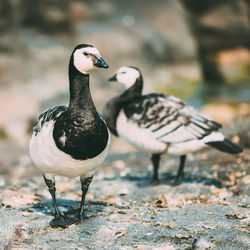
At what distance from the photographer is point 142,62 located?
16.6 m

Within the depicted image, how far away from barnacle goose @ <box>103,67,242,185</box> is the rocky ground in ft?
2.04

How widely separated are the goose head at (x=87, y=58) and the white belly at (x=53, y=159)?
29.3 inches

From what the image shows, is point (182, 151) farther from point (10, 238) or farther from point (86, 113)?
point (10, 238)

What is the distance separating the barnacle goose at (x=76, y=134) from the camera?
4.74 meters

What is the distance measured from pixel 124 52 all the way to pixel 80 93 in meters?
11.6

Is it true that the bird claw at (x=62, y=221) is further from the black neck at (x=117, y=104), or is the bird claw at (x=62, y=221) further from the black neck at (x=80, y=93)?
the black neck at (x=117, y=104)

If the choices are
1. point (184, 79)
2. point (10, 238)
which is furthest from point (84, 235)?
point (184, 79)

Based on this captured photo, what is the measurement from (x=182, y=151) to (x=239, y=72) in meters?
13.5

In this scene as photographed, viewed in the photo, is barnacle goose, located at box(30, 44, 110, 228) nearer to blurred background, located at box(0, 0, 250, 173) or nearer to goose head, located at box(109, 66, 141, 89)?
goose head, located at box(109, 66, 141, 89)

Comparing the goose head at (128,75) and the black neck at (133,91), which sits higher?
the goose head at (128,75)

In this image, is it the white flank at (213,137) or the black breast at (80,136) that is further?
the white flank at (213,137)

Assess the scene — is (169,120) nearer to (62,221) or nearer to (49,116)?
(49,116)

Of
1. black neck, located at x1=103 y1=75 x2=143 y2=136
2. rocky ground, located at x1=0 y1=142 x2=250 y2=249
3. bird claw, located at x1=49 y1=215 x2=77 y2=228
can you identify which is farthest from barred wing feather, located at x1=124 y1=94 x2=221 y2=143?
bird claw, located at x1=49 y1=215 x2=77 y2=228

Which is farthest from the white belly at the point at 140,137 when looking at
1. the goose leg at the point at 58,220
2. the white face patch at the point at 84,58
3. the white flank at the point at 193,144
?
the white face patch at the point at 84,58
